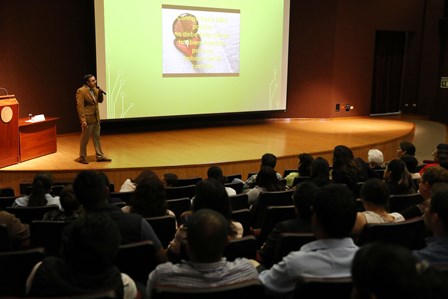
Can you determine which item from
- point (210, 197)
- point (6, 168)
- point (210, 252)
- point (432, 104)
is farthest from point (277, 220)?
point (432, 104)

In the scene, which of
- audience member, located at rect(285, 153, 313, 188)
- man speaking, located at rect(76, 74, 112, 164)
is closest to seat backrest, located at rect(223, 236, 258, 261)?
audience member, located at rect(285, 153, 313, 188)

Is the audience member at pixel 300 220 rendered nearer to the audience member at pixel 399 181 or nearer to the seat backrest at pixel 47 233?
the seat backrest at pixel 47 233

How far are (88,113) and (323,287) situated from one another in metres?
5.71

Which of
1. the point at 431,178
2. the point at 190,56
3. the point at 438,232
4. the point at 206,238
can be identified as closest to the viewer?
the point at 206,238

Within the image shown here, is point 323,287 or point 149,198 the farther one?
point 149,198

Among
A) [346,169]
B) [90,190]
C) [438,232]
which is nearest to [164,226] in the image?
[90,190]

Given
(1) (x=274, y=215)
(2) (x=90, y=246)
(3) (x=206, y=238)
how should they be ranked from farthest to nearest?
(1) (x=274, y=215), (3) (x=206, y=238), (2) (x=90, y=246)

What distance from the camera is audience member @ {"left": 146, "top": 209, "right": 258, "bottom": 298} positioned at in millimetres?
1786

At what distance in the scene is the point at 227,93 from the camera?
406 inches

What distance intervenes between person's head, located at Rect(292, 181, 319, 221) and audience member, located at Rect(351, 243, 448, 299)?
1.27 metres

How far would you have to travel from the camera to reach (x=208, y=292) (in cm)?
170

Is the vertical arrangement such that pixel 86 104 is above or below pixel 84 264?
above

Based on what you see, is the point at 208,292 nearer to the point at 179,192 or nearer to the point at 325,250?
the point at 325,250

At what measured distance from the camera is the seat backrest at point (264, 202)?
12.6 feet
